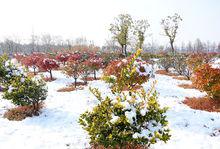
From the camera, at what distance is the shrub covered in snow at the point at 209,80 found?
1293 cm

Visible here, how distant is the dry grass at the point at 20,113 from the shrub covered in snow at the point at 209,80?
7959 millimetres

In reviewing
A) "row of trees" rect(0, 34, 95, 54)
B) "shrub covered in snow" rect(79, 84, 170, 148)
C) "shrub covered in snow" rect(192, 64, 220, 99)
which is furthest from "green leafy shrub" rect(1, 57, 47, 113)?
"row of trees" rect(0, 34, 95, 54)

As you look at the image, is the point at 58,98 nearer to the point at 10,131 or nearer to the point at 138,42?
the point at 10,131

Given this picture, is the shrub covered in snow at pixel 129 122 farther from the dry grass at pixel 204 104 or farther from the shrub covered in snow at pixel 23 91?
the dry grass at pixel 204 104

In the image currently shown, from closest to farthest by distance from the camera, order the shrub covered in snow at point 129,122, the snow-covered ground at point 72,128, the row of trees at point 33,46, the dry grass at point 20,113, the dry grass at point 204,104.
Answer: the shrub covered in snow at point 129,122 → the snow-covered ground at point 72,128 → the dry grass at point 20,113 → the dry grass at point 204,104 → the row of trees at point 33,46

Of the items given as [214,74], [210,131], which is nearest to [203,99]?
[214,74]

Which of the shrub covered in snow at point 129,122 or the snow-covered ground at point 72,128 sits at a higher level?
the shrub covered in snow at point 129,122

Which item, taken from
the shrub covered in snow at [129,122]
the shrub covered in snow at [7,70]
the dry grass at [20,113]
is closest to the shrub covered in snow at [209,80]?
the shrub covered in snow at [129,122]

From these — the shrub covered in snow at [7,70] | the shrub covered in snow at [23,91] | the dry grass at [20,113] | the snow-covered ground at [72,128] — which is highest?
the shrub covered in snow at [7,70]

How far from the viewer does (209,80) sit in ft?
43.6

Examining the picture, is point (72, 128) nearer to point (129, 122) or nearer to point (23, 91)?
point (23, 91)

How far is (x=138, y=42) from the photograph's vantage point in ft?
156

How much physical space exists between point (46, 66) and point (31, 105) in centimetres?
996

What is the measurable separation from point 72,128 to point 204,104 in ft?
21.2
